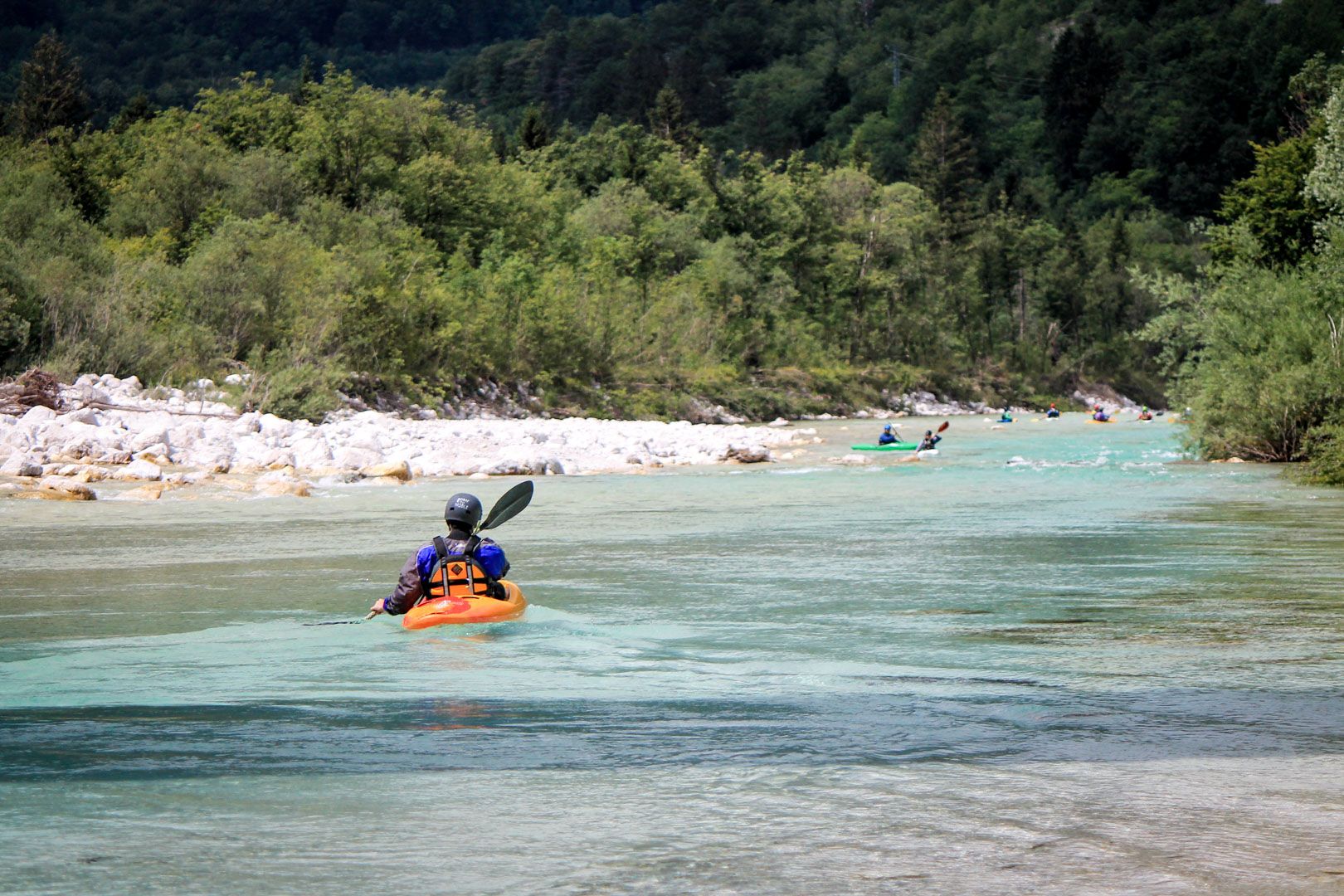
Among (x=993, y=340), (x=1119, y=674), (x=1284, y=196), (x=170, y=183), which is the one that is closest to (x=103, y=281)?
(x=170, y=183)

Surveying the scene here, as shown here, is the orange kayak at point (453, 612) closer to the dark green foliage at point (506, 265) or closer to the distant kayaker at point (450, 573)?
the distant kayaker at point (450, 573)

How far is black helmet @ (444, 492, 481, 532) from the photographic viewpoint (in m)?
11.0

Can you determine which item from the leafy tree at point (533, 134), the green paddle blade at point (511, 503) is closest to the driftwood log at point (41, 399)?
the green paddle blade at point (511, 503)

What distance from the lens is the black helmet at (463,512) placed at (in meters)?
11.0

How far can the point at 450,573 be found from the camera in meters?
11.4

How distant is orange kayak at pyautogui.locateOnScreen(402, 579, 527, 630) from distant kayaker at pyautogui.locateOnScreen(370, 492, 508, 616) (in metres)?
0.05

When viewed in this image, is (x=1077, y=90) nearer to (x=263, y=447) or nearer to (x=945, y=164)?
(x=945, y=164)

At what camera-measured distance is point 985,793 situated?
22.3ft

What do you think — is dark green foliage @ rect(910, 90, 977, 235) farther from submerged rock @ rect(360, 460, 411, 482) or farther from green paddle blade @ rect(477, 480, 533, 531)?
green paddle blade @ rect(477, 480, 533, 531)

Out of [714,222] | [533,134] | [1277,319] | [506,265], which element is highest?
[533,134]

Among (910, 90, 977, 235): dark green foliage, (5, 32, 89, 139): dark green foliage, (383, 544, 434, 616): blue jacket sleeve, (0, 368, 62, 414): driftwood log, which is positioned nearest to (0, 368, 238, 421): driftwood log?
(0, 368, 62, 414): driftwood log

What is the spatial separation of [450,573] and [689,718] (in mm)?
3232

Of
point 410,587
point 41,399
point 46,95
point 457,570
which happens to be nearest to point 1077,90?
point 46,95

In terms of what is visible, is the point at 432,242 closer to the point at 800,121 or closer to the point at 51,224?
the point at 51,224
